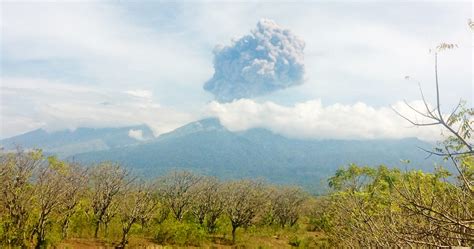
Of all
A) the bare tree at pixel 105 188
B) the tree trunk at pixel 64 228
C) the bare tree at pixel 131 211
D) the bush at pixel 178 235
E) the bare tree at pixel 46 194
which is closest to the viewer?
the bare tree at pixel 46 194

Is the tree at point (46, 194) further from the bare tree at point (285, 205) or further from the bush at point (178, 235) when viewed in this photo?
the bare tree at point (285, 205)

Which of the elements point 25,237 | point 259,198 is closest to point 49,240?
point 25,237

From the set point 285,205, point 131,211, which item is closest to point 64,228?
point 131,211

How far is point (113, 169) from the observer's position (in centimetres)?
3419

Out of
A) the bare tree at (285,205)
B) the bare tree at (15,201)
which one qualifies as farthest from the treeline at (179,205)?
the bare tree at (285,205)

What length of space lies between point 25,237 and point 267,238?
93.7 feet

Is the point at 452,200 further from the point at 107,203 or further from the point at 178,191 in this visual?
the point at 178,191

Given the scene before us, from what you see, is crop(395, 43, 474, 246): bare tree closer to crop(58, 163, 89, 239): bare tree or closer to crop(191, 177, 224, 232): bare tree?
crop(58, 163, 89, 239): bare tree

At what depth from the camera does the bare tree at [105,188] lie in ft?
108

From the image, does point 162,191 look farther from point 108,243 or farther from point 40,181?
point 40,181

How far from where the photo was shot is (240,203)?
135 feet

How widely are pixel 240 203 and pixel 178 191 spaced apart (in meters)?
8.61

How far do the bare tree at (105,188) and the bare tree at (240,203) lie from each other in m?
12.0

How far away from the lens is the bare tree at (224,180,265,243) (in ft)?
130
